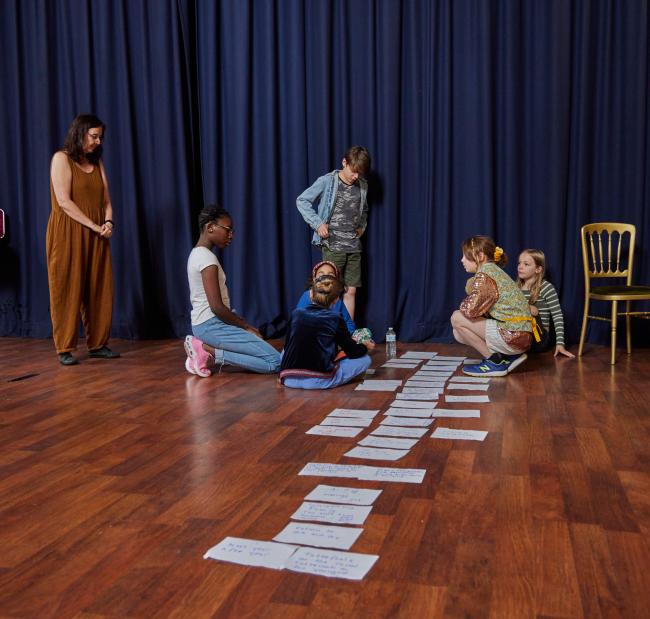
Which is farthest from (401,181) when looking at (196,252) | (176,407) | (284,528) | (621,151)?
(284,528)

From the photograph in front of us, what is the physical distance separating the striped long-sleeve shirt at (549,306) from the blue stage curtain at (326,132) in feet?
1.06

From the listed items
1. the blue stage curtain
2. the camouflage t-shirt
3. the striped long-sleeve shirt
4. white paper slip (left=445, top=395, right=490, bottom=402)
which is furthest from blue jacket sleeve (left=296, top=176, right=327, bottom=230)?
white paper slip (left=445, top=395, right=490, bottom=402)

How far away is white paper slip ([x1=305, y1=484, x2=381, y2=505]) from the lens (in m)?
2.12

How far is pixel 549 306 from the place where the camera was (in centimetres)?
488

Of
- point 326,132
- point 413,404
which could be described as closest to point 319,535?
point 413,404

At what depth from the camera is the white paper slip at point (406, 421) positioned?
299 cm

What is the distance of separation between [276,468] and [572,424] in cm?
129

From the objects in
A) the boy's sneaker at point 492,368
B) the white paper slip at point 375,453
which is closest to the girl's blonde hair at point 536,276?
the boy's sneaker at point 492,368

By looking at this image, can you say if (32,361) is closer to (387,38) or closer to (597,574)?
(387,38)

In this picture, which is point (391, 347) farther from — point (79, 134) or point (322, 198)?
point (79, 134)

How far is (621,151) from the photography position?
505 cm

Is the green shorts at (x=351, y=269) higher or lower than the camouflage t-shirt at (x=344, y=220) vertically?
lower

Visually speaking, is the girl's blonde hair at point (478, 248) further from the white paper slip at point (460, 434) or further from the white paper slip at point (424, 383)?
the white paper slip at point (460, 434)

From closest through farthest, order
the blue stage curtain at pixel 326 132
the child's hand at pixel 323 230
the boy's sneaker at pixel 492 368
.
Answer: the boy's sneaker at pixel 492 368
the blue stage curtain at pixel 326 132
the child's hand at pixel 323 230
